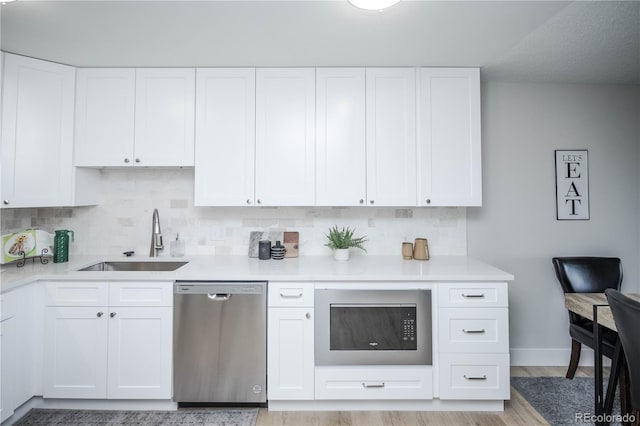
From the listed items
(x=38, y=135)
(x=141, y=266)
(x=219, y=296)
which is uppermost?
(x=38, y=135)

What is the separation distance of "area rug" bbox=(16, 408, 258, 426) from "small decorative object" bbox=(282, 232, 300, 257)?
1116 millimetres

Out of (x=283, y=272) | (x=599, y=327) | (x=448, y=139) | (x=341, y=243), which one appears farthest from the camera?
(x=341, y=243)

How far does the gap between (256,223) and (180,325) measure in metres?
1.02

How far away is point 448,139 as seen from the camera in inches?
99.8

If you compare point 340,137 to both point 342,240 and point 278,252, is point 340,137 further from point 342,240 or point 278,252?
point 278,252

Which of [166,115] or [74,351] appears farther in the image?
[166,115]

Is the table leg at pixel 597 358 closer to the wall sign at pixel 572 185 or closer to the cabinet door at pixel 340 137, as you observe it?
the wall sign at pixel 572 185

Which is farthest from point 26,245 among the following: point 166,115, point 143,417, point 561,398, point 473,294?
point 561,398

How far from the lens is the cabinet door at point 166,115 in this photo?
2543 millimetres

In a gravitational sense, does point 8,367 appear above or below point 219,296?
below

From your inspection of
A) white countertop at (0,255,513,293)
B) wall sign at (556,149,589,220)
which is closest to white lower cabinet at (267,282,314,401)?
white countertop at (0,255,513,293)

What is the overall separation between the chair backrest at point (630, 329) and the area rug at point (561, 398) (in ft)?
2.84

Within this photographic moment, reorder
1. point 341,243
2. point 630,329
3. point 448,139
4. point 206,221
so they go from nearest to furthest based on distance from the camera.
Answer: point 630,329
point 448,139
point 341,243
point 206,221

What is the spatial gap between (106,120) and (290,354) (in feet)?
7.07
